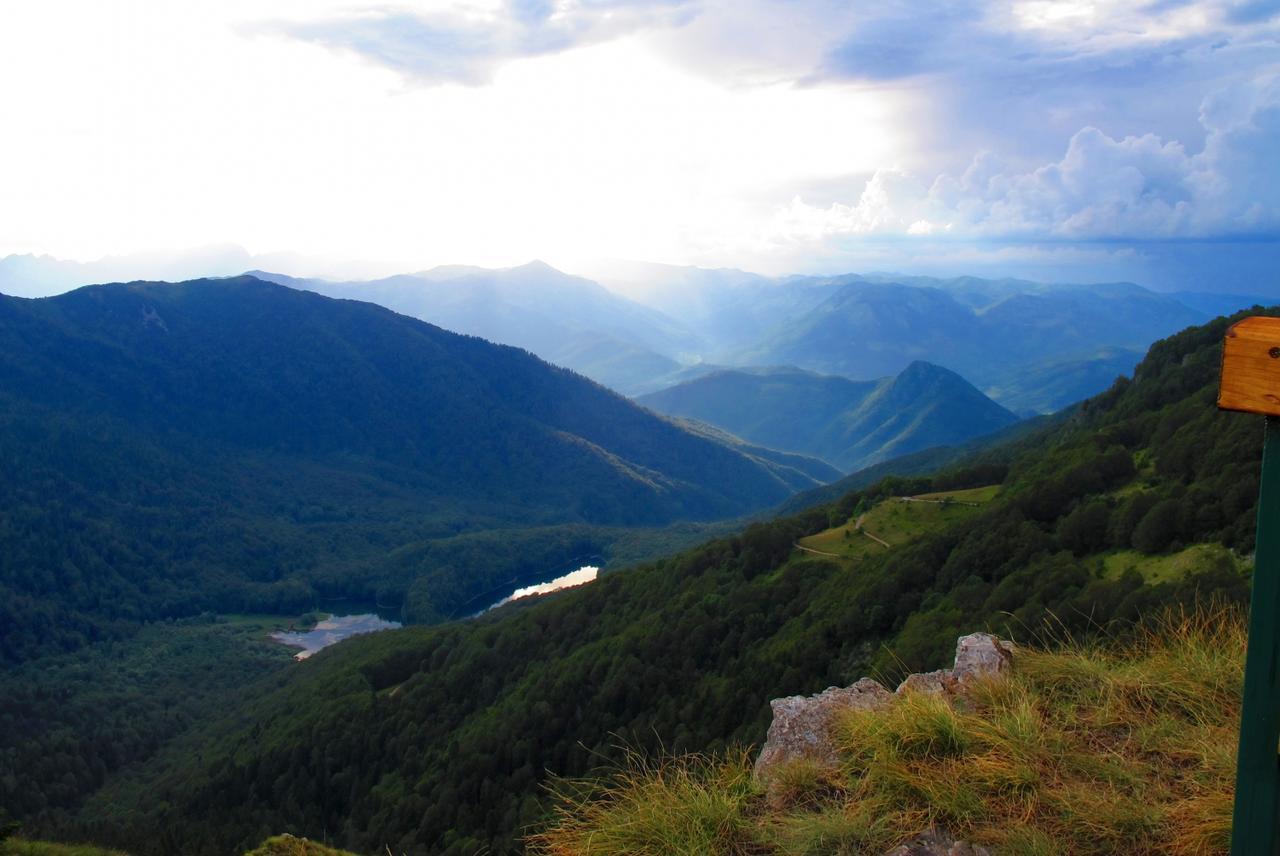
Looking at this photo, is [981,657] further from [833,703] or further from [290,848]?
[290,848]

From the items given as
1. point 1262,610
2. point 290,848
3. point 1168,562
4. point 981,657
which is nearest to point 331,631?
point 290,848

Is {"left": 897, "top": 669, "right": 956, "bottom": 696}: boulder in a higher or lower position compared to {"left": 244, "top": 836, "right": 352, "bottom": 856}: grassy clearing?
higher

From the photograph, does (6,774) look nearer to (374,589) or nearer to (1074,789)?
(374,589)

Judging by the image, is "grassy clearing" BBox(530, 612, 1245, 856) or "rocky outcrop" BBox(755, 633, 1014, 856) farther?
"rocky outcrop" BBox(755, 633, 1014, 856)

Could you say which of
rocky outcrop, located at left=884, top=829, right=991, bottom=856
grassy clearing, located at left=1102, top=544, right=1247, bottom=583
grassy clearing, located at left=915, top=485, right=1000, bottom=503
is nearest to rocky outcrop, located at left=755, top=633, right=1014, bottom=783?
rocky outcrop, located at left=884, top=829, right=991, bottom=856

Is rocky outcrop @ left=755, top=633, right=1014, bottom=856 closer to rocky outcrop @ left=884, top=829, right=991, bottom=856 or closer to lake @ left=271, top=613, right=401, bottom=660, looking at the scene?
rocky outcrop @ left=884, top=829, right=991, bottom=856

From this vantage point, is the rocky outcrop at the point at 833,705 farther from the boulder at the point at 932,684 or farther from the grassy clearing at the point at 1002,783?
the grassy clearing at the point at 1002,783

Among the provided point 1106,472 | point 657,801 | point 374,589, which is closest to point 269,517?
point 374,589
